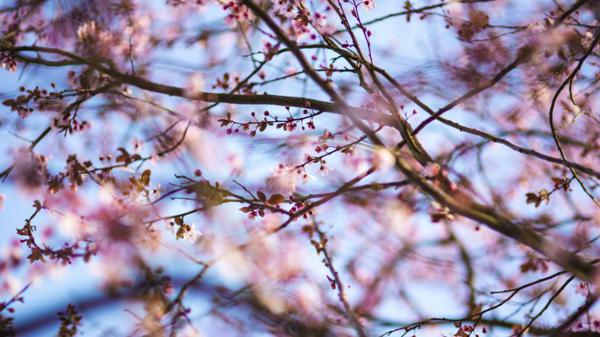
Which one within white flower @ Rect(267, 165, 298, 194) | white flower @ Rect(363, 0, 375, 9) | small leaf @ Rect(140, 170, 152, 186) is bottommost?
small leaf @ Rect(140, 170, 152, 186)

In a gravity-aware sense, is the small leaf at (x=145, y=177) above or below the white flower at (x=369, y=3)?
below

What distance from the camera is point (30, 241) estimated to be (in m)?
2.60

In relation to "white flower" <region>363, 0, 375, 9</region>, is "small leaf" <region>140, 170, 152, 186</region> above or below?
below

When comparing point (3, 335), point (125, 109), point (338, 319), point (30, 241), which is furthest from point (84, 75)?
point (338, 319)

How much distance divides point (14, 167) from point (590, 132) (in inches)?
163

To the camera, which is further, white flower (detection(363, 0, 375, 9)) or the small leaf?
white flower (detection(363, 0, 375, 9))

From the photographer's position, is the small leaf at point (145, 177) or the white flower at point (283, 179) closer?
the small leaf at point (145, 177)

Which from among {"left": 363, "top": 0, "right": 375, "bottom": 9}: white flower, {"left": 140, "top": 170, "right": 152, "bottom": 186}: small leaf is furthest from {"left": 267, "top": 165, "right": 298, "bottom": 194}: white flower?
{"left": 363, "top": 0, "right": 375, "bottom": 9}: white flower

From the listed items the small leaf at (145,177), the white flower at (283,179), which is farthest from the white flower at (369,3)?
the small leaf at (145,177)

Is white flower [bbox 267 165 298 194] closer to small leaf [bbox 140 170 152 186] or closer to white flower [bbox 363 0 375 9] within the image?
small leaf [bbox 140 170 152 186]

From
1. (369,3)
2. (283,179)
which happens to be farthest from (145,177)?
(369,3)

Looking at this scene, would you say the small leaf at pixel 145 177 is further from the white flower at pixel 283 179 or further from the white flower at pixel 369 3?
the white flower at pixel 369 3

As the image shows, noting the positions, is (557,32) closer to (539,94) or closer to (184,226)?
(539,94)

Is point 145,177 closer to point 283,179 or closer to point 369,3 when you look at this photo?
point 283,179
